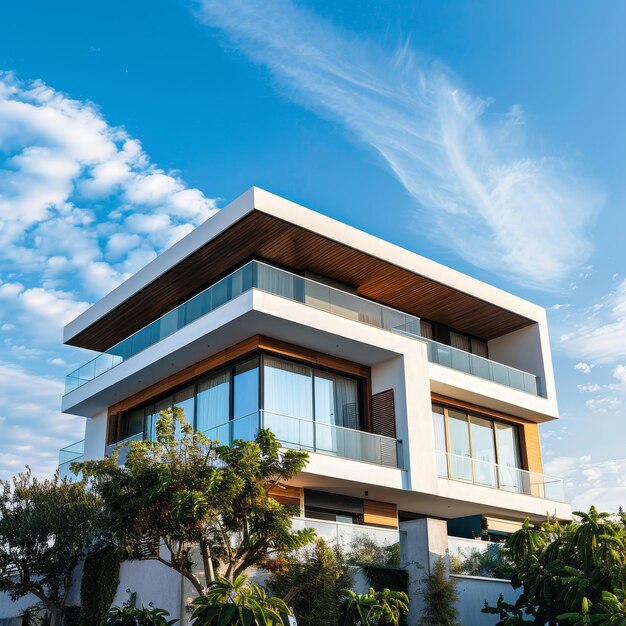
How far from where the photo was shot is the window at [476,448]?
23469 mm

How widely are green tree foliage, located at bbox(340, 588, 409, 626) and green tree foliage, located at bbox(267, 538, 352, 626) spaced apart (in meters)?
0.21

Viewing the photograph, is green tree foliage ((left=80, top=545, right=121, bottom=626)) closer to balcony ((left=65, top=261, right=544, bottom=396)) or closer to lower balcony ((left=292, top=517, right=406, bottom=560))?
lower balcony ((left=292, top=517, right=406, bottom=560))

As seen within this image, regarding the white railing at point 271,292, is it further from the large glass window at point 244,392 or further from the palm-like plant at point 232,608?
the palm-like plant at point 232,608

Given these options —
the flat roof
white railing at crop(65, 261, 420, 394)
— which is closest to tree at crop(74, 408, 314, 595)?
white railing at crop(65, 261, 420, 394)

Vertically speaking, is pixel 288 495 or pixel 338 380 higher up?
pixel 338 380

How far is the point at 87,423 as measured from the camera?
1109 inches

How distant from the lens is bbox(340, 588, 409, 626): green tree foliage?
659 inches

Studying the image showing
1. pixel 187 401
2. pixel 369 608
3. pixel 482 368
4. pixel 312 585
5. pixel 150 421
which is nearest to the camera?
pixel 369 608

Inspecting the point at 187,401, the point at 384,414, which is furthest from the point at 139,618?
the point at 384,414

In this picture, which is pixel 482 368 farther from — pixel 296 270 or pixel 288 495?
pixel 288 495

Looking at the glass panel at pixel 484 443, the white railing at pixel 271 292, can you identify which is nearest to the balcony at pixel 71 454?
the white railing at pixel 271 292

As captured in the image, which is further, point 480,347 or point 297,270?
point 480,347

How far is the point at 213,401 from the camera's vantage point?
22094mm

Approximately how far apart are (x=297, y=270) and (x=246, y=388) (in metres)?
4.18
